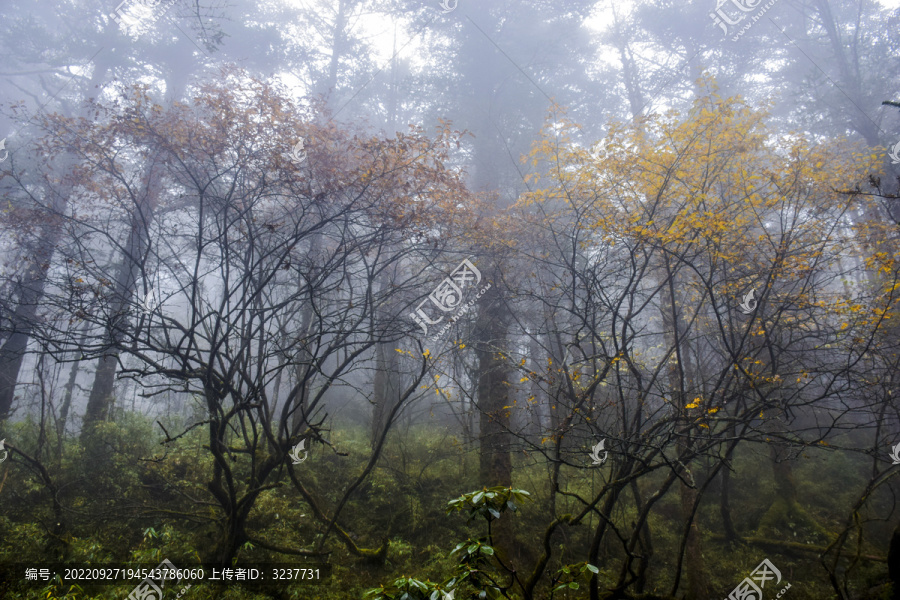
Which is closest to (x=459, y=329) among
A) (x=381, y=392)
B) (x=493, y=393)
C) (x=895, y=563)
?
(x=493, y=393)

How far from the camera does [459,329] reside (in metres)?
8.99

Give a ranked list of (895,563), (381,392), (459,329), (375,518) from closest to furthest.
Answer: (895,563), (375,518), (459,329), (381,392)

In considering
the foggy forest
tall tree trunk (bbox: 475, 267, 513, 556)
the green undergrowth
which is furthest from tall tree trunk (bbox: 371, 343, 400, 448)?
tall tree trunk (bbox: 475, 267, 513, 556)

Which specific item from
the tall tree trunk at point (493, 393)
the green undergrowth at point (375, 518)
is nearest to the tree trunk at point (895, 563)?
the green undergrowth at point (375, 518)

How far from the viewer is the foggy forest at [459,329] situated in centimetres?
482

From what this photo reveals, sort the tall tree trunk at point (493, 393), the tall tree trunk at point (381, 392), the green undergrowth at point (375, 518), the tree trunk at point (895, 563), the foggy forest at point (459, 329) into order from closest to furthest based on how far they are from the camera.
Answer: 1. the tree trunk at point (895, 563)
2. the foggy forest at point (459, 329)
3. the green undergrowth at point (375, 518)
4. the tall tree trunk at point (493, 393)
5. the tall tree trunk at point (381, 392)

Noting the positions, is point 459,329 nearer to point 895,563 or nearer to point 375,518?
point 375,518

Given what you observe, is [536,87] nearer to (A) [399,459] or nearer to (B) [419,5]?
(B) [419,5]

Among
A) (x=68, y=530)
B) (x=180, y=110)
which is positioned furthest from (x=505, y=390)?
(x=180, y=110)

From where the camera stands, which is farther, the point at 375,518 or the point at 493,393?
the point at 493,393

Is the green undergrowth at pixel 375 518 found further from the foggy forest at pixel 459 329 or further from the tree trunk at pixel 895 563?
the tree trunk at pixel 895 563

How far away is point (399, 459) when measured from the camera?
389 inches

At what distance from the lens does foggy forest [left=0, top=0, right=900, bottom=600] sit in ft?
15.8

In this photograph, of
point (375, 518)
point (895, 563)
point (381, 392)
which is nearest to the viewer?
point (895, 563)
